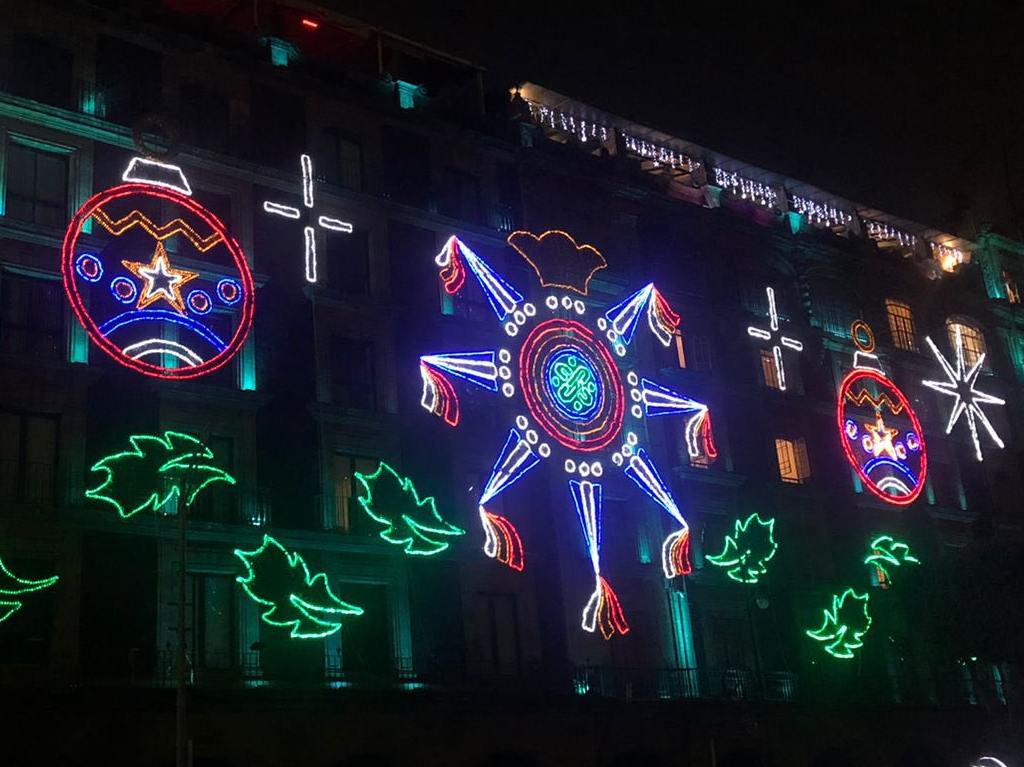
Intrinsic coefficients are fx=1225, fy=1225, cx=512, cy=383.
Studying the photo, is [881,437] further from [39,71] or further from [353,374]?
[39,71]

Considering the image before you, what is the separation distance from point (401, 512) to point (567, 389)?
8359 millimetres

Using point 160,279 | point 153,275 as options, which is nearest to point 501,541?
point 160,279

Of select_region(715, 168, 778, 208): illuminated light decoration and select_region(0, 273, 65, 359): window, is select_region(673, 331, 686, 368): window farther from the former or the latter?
select_region(0, 273, 65, 359): window

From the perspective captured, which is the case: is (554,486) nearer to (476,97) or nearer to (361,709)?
(361,709)

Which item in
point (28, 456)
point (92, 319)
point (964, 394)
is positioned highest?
point (964, 394)

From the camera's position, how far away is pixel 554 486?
40.6 metres

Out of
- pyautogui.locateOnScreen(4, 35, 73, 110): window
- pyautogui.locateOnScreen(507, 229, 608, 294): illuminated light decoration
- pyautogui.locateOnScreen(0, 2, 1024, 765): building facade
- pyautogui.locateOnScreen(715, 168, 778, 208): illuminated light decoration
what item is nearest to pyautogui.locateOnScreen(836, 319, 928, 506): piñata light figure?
pyautogui.locateOnScreen(0, 2, 1024, 765): building facade

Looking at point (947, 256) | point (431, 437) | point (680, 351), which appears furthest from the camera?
point (947, 256)

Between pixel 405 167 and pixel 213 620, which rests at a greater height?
pixel 405 167

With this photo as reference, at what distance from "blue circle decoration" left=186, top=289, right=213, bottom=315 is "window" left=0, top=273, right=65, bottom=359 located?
3411 millimetres

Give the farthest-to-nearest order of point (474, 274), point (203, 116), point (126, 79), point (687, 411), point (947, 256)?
point (947, 256) → point (687, 411) → point (474, 274) → point (203, 116) → point (126, 79)

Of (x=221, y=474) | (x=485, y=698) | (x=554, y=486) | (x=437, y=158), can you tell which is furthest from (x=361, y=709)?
(x=437, y=158)

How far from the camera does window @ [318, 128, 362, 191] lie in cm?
4019

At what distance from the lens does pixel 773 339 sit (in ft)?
165
